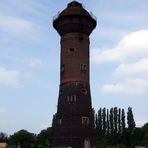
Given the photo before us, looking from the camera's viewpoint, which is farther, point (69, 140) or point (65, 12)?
point (65, 12)

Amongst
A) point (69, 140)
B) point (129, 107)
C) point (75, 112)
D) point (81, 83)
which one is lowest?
point (69, 140)

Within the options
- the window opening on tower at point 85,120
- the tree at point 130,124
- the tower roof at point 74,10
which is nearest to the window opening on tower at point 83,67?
the window opening on tower at point 85,120

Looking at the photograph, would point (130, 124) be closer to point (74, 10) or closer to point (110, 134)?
point (110, 134)

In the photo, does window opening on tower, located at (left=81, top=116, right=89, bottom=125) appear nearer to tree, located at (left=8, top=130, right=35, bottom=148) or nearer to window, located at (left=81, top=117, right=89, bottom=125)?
window, located at (left=81, top=117, right=89, bottom=125)

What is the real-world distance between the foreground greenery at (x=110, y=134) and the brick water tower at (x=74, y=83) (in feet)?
101

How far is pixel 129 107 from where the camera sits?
241 feet

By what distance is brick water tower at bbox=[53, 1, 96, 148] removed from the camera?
34.9m

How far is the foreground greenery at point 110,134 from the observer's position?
66.1 metres

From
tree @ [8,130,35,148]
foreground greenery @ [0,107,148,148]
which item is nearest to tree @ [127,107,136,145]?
foreground greenery @ [0,107,148,148]

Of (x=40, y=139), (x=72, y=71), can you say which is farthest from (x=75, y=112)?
(x=40, y=139)

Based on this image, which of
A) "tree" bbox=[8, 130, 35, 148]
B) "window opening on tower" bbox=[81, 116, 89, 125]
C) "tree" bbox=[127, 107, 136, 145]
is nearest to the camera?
"window opening on tower" bbox=[81, 116, 89, 125]

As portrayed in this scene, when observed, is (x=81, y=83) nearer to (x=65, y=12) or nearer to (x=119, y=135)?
(x=65, y=12)

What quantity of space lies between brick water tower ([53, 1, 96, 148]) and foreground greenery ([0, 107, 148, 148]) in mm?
30926

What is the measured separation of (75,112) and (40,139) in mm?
45043
